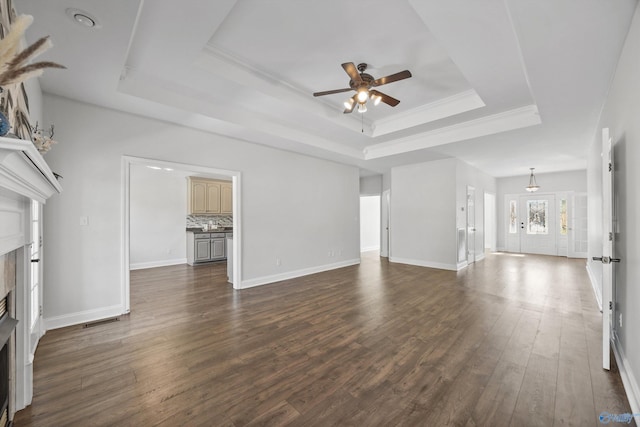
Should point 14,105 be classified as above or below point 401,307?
above

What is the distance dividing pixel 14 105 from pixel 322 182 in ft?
16.2

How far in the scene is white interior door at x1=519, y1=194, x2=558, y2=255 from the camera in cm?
849

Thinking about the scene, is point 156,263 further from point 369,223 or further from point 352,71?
point 369,223

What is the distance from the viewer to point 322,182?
6.17m

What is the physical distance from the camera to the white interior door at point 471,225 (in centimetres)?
681

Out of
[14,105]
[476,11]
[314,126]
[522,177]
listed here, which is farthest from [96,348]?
[522,177]

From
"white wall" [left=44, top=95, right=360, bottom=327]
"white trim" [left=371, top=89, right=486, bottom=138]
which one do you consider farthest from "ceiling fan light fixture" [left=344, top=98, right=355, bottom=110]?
"white wall" [left=44, top=95, right=360, bottom=327]

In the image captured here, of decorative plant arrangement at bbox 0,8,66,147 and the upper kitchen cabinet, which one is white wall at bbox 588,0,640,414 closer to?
decorative plant arrangement at bbox 0,8,66,147

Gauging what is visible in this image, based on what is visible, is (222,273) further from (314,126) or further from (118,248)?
(314,126)

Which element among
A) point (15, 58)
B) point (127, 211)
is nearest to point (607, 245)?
point (15, 58)

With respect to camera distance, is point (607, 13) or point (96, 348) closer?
point (607, 13)

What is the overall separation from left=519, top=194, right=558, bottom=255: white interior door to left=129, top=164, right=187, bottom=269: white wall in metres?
10.8

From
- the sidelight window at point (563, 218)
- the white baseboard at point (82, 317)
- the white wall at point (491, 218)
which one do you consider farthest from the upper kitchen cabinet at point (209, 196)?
the sidelight window at point (563, 218)

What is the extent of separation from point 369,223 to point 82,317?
29.1ft
